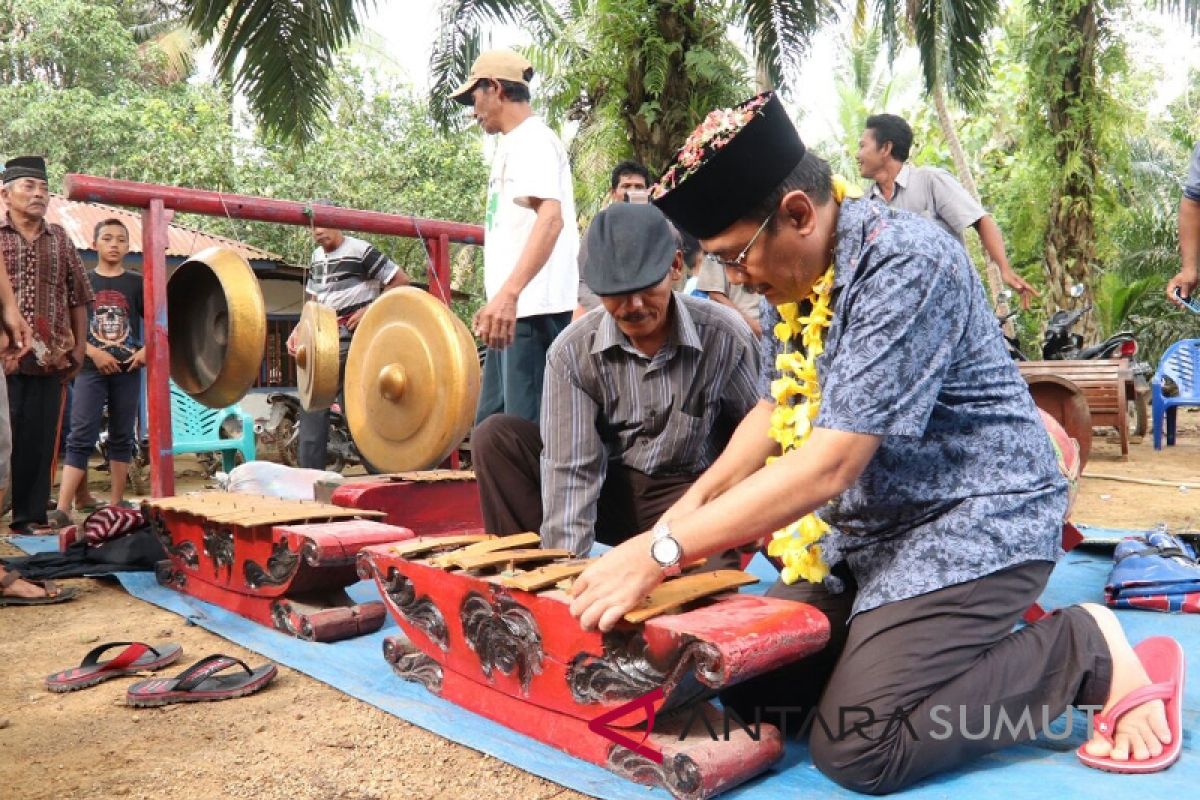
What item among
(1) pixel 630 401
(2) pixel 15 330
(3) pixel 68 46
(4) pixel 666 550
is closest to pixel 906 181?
(1) pixel 630 401

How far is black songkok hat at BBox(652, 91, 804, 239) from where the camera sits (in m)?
1.81

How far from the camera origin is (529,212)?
3625 mm

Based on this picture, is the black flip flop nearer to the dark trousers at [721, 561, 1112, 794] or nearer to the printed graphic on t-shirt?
the printed graphic on t-shirt

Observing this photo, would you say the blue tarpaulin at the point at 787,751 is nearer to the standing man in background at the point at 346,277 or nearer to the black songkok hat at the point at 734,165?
the black songkok hat at the point at 734,165

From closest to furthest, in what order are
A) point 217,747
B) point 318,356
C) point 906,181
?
1. point 217,747
2. point 318,356
3. point 906,181

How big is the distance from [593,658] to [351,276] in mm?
3520

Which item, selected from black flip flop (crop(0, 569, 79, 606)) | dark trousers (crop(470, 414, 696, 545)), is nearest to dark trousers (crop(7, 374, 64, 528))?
black flip flop (crop(0, 569, 79, 606))

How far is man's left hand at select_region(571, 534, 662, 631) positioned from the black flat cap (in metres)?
0.93

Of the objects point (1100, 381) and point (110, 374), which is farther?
point (1100, 381)

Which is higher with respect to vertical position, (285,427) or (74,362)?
(74,362)

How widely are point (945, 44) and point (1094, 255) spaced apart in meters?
2.93

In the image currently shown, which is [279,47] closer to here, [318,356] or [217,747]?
[318,356]

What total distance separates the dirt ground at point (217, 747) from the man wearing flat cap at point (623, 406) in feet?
2.35

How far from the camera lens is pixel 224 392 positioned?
4.32 meters
